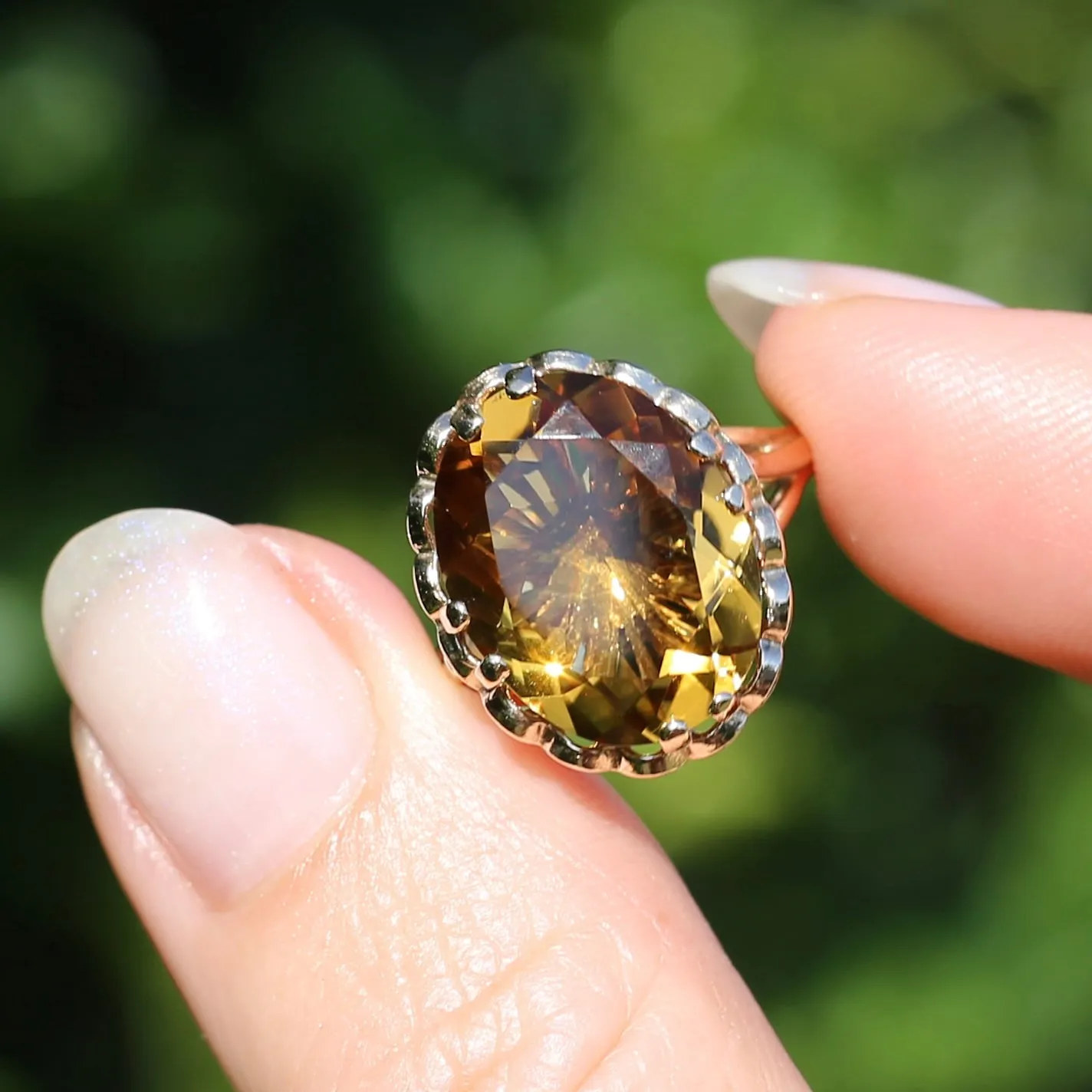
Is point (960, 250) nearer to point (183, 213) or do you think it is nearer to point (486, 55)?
point (486, 55)

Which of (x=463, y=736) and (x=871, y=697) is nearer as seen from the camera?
(x=463, y=736)

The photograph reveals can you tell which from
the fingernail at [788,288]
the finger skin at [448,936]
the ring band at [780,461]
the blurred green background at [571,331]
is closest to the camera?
the finger skin at [448,936]

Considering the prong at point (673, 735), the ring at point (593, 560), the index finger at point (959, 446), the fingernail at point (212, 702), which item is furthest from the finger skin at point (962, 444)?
the fingernail at point (212, 702)

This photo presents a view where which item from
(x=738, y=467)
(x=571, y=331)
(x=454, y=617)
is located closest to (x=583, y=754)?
(x=454, y=617)

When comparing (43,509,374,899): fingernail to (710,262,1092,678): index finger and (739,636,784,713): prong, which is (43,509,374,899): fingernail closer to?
(739,636,784,713): prong

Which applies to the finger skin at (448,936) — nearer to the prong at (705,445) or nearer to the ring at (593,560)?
the ring at (593,560)

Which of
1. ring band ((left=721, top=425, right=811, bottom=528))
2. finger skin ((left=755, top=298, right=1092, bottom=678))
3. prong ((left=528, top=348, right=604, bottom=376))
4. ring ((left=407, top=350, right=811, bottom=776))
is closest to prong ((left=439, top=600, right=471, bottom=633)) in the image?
ring ((left=407, top=350, right=811, bottom=776))

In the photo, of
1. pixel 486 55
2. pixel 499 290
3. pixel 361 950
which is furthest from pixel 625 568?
pixel 486 55
